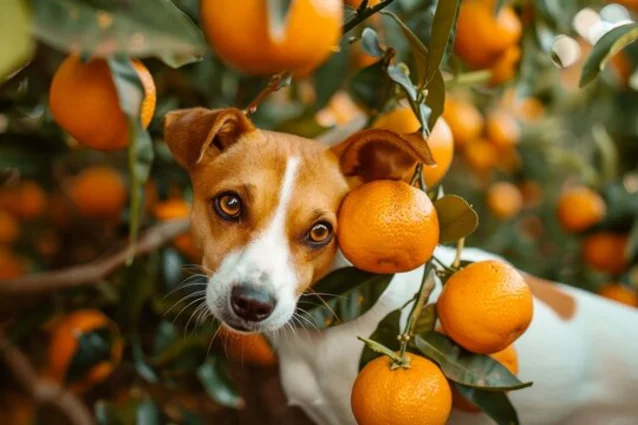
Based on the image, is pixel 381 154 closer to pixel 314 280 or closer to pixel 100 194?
pixel 314 280

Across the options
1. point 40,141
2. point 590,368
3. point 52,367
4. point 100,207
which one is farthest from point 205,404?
point 590,368

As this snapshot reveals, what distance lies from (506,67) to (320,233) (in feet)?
1.74

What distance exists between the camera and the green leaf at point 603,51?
2.73ft

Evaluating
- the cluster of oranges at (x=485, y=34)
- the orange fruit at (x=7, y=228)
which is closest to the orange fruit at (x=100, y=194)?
the orange fruit at (x=7, y=228)

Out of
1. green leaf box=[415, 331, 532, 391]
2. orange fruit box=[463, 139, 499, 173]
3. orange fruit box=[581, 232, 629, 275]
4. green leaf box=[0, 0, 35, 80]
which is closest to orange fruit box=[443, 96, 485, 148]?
orange fruit box=[463, 139, 499, 173]

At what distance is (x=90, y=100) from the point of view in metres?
0.75

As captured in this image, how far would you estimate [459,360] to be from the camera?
86 cm

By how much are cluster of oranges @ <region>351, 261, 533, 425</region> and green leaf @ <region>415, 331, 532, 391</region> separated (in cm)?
2

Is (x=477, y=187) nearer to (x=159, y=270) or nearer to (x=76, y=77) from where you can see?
(x=159, y=270)

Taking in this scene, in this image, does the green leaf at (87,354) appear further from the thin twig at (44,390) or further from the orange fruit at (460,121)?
the orange fruit at (460,121)

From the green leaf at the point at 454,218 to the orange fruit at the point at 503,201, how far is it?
32.6 inches

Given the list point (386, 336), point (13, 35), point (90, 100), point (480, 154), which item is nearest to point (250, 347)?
point (386, 336)

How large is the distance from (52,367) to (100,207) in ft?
1.05

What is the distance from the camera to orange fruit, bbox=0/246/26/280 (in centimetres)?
144
